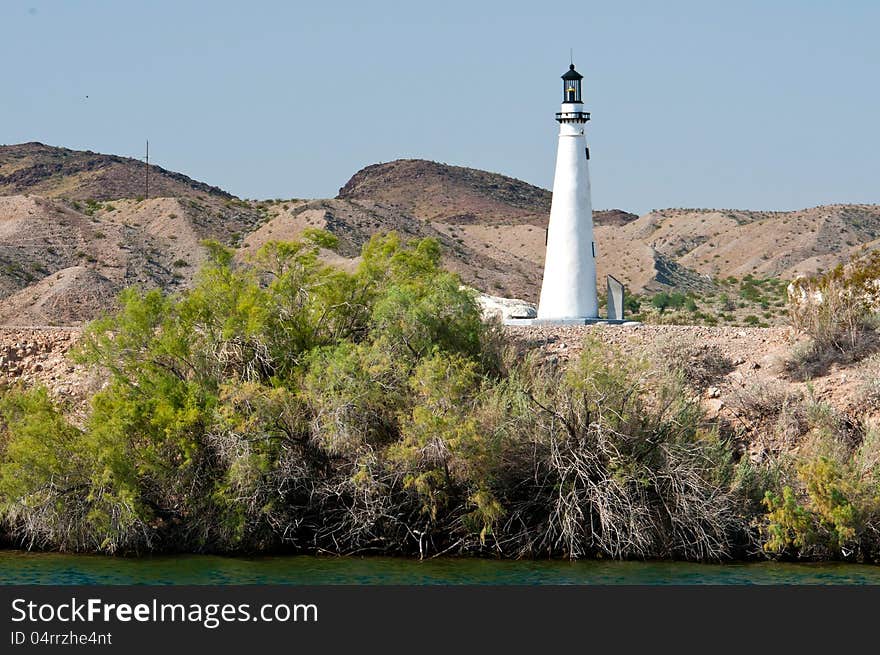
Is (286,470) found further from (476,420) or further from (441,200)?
(441,200)

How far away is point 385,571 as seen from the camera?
64.8ft

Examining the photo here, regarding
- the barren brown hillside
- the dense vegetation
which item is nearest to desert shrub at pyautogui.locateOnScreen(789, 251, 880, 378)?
the dense vegetation

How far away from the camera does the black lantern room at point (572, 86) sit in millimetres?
30016

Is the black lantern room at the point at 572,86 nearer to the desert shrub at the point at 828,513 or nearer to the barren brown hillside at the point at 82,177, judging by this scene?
the desert shrub at the point at 828,513

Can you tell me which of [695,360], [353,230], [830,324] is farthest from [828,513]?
[353,230]

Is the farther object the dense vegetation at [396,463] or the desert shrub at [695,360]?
the desert shrub at [695,360]

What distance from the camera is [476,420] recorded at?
68.5 ft

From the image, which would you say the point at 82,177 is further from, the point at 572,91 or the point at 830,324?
the point at 830,324

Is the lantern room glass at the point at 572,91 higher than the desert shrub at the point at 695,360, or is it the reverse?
the lantern room glass at the point at 572,91

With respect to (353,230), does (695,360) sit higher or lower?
lower

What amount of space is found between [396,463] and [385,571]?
211 centimetres

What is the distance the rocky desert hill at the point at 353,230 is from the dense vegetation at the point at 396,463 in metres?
23.4

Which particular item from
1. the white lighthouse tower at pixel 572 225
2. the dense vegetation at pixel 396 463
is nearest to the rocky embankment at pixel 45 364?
the dense vegetation at pixel 396 463

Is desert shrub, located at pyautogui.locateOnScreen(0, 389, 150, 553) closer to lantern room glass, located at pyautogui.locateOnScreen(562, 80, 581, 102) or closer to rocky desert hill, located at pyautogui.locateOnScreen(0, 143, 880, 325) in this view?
lantern room glass, located at pyautogui.locateOnScreen(562, 80, 581, 102)
